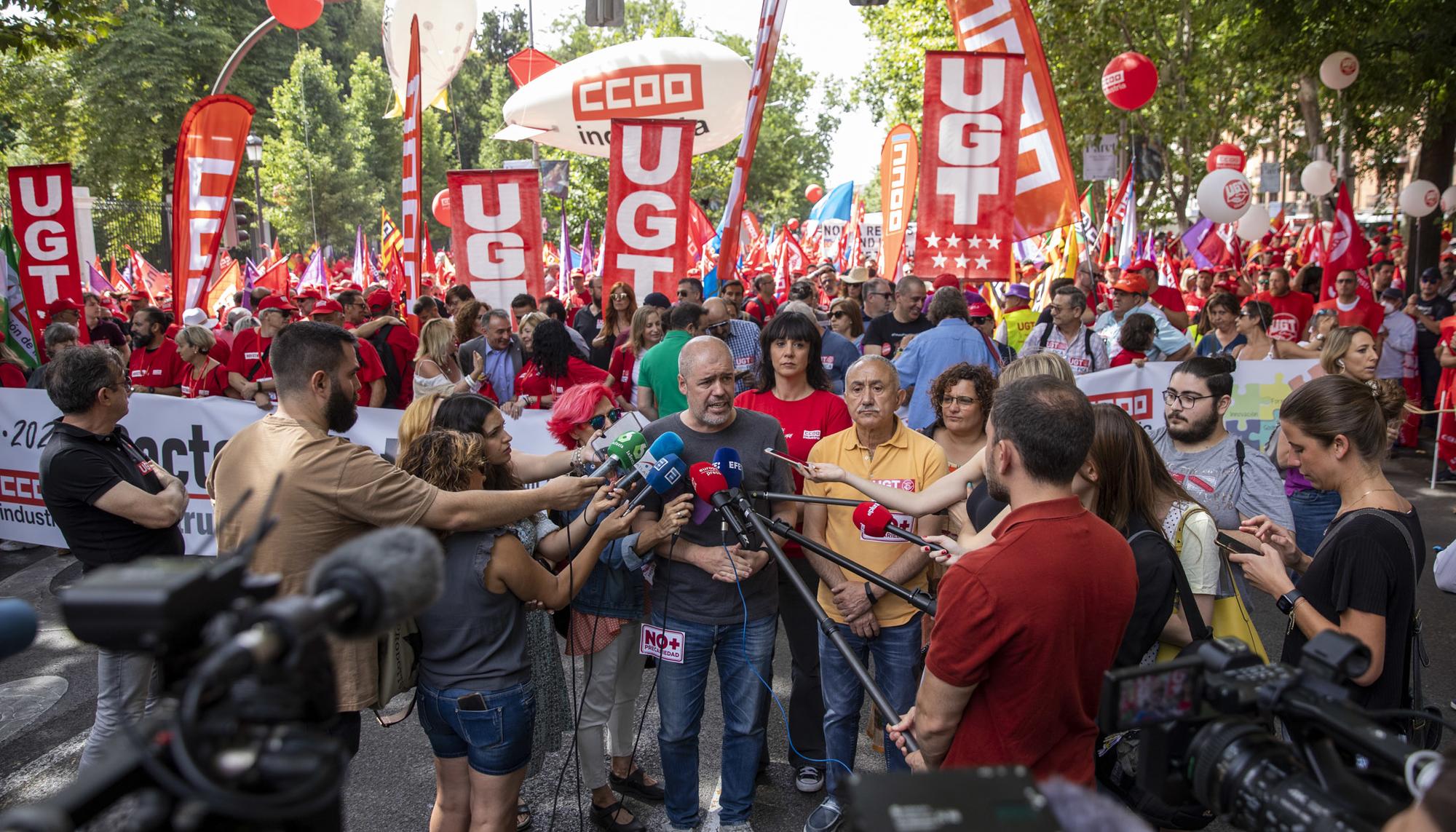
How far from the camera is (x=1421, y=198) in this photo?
1535 cm

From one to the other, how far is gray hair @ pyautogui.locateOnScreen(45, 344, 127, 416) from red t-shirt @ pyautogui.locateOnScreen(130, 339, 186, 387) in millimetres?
4533

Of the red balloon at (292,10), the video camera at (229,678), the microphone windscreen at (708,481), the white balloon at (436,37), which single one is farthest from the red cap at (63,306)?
the video camera at (229,678)

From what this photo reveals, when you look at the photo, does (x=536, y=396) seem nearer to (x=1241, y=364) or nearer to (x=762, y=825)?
(x=762, y=825)

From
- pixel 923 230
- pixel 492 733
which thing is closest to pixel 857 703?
pixel 492 733

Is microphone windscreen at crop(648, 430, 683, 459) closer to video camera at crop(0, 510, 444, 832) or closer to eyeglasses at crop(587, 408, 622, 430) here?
eyeglasses at crop(587, 408, 622, 430)

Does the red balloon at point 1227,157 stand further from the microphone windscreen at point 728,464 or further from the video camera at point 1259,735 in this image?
the video camera at point 1259,735

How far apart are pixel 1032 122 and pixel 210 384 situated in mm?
7058

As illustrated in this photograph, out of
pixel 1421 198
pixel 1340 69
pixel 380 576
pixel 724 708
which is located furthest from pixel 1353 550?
pixel 1421 198

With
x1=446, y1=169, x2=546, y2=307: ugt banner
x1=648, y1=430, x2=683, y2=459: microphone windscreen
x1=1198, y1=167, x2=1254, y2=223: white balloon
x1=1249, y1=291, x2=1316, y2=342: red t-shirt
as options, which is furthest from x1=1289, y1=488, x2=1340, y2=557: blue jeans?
x1=1198, y1=167, x2=1254, y2=223: white balloon

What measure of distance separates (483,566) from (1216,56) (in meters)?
27.6

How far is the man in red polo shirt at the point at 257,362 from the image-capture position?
752cm

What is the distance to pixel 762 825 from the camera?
4.13m

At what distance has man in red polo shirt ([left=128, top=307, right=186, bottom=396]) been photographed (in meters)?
8.12

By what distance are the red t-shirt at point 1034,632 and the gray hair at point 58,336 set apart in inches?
316
